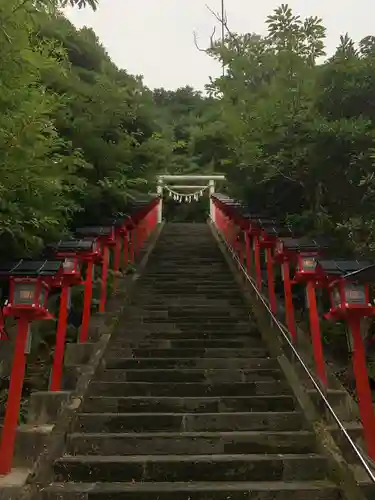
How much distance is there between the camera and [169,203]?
23703 mm

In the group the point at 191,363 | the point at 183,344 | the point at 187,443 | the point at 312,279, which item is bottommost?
the point at 187,443

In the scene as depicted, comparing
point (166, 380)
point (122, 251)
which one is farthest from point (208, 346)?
point (122, 251)

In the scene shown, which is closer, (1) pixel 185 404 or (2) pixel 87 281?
(1) pixel 185 404

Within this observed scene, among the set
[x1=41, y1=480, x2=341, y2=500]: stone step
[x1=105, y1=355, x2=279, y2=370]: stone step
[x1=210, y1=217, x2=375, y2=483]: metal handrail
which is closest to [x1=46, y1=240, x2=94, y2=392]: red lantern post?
[x1=105, y1=355, x2=279, y2=370]: stone step

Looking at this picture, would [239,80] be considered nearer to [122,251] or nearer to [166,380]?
[122,251]

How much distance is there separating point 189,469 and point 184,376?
177cm

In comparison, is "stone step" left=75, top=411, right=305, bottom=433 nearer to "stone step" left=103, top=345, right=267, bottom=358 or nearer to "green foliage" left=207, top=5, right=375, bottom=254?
"stone step" left=103, top=345, right=267, bottom=358

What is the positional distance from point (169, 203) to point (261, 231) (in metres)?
15.8

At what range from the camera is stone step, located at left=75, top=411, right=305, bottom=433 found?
17.7ft

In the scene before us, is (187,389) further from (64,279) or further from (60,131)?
(60,131)

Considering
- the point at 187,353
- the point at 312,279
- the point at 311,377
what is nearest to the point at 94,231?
the point at 187,353

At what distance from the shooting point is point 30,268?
16.8 ft

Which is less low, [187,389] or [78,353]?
[78,353]

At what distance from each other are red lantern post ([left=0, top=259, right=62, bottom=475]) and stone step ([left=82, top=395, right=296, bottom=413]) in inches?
44.4
